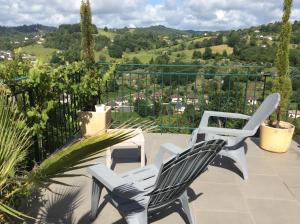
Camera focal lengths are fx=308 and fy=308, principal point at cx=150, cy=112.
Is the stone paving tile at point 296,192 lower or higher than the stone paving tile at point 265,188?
lower

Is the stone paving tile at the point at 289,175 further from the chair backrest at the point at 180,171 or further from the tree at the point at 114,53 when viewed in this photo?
the tree at the point at 114,53

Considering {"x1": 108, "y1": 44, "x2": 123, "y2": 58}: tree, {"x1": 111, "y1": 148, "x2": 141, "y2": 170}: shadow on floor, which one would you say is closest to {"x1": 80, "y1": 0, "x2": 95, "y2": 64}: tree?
{"x1": 108, "y1": 44, "x2": 123, "y2": 58}: tree

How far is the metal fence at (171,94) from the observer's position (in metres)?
5.04

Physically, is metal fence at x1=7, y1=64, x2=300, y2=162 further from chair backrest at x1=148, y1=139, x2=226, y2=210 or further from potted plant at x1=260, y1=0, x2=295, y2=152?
chair backrest at x1=148, y1=139, x2=226, y2=210

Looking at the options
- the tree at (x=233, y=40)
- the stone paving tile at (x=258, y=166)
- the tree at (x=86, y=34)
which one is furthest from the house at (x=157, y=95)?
the tree at (x=233, y=40)

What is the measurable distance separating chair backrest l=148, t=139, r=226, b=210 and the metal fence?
2.47 metres

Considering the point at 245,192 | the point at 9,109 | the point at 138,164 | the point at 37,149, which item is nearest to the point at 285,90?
the point at 245,192

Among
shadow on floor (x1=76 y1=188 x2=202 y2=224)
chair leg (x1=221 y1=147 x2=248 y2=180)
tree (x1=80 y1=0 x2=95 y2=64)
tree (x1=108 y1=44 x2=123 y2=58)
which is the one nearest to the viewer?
shadow on floor (x1=76 y1=188 x2=202 y2=224)

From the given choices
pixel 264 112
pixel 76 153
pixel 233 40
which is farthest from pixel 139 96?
pixel 233 40

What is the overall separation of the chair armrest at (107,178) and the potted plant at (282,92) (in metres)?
2.79

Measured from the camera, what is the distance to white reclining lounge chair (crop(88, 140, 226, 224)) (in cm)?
216

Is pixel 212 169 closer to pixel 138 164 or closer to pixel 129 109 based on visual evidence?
pixel 138 164

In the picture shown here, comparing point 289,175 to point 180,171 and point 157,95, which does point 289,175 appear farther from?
point 157,95

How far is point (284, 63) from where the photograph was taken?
4.39 m
